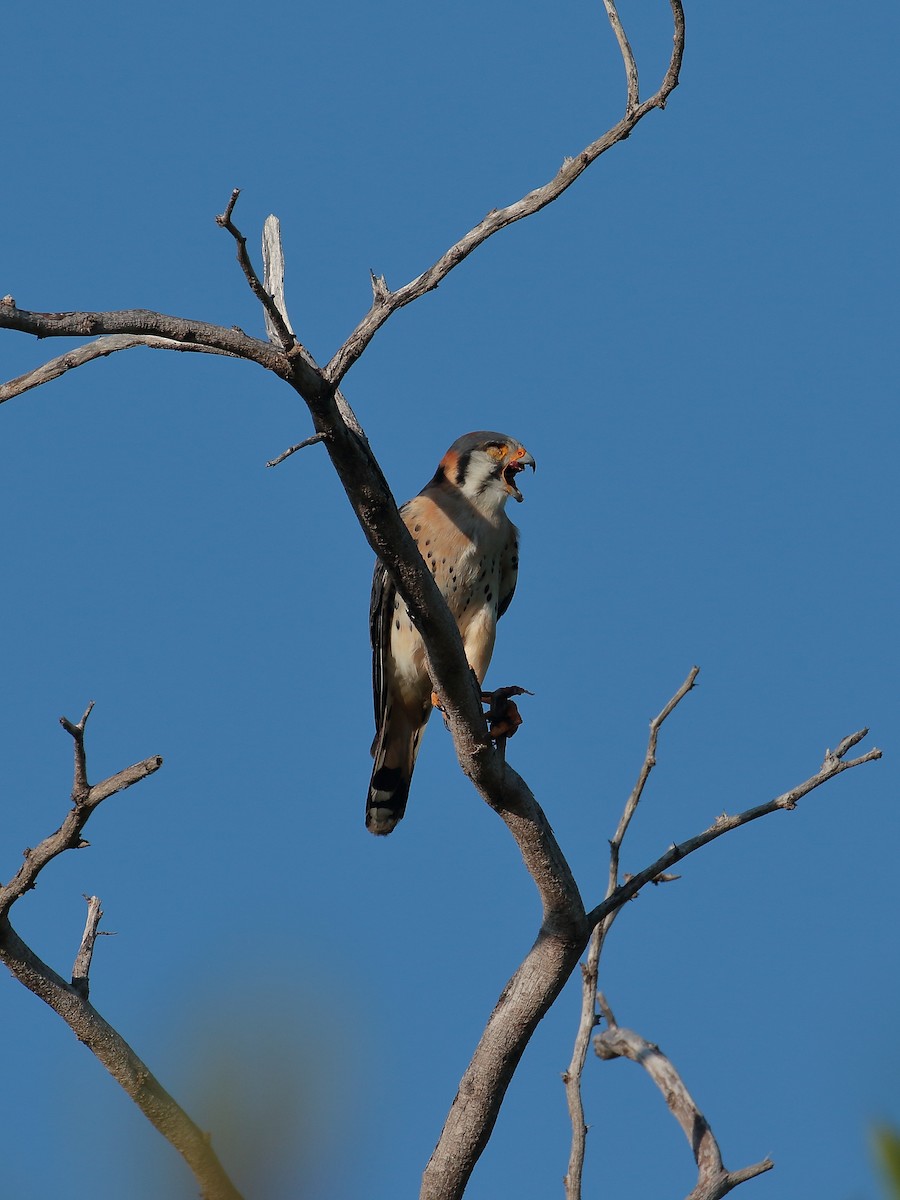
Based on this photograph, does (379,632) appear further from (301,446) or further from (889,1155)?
(889,1155)

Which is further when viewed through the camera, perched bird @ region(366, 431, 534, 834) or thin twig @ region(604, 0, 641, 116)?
perched bird @ region(366, 431, 534, 834)

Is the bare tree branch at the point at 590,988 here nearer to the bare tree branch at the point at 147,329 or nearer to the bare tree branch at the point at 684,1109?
the bare tree branch at the point at 684,1109

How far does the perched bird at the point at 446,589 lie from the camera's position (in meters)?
5.32

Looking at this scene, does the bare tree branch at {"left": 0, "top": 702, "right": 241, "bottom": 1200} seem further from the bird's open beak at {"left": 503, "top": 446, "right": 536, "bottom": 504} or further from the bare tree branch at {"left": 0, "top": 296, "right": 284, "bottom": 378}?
the bird's open beak at {"left": 503, "top": 446, "right": 536, "bottom": 504}

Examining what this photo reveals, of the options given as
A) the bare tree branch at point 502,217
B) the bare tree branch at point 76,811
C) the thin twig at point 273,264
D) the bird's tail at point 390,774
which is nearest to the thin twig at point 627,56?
the bare tree branch at point 502,217

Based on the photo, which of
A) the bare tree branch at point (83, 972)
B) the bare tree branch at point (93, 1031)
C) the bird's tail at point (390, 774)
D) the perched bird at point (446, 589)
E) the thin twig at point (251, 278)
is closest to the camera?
the thin twig at point (251, 278)

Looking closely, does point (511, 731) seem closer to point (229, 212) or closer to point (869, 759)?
point (869, 759)

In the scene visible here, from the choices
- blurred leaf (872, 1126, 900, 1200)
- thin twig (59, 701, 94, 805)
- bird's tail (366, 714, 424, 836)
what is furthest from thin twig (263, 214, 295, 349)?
blurred leaf (872, 1126, 900, 1200)

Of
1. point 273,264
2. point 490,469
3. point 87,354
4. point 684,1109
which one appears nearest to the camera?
point 87,354

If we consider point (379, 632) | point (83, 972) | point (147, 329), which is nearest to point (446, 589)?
point (379, 632)

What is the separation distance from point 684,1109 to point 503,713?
5.03 feet

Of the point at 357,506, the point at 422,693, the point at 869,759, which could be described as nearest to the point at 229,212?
the point at 357,506

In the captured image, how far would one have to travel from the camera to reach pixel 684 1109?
4547 mm

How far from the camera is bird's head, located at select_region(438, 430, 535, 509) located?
5.49 meters
